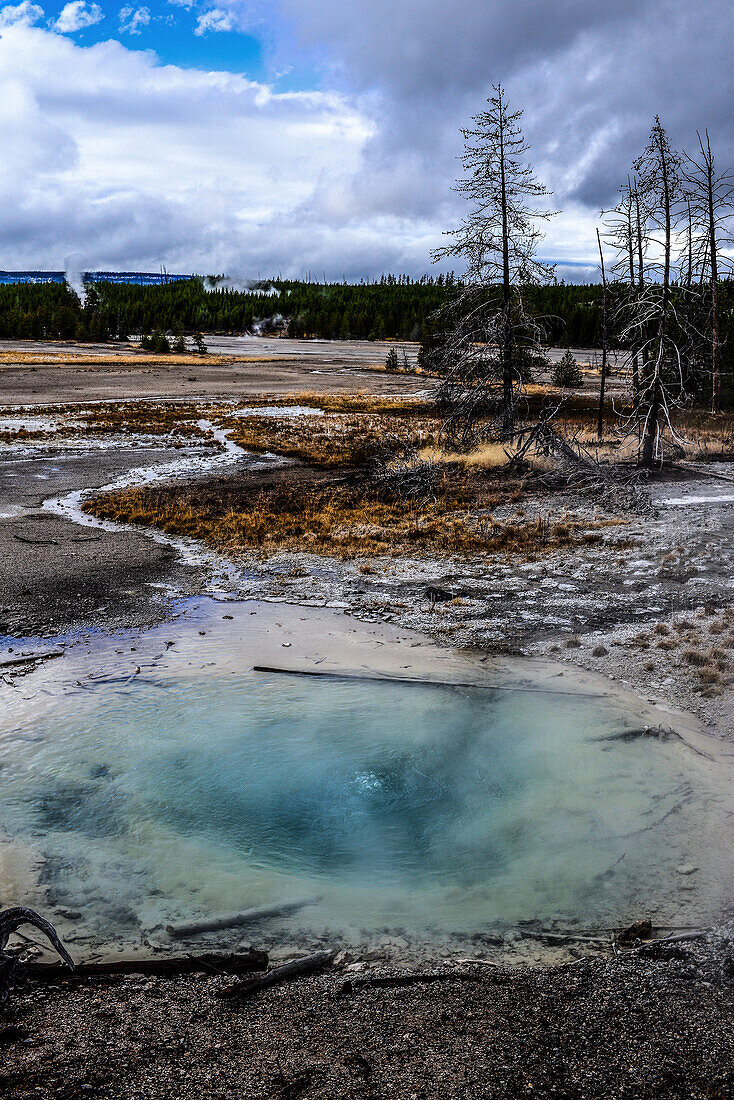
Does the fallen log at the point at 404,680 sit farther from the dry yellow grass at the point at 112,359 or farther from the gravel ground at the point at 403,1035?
the dry yellow grass at the point at 112,359

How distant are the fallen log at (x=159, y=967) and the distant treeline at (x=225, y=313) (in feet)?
288

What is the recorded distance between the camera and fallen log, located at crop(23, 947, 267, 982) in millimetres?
4590

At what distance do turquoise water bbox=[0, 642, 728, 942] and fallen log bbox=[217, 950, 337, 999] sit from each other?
37cm

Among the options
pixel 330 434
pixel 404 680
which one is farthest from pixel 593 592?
pixel 330 434

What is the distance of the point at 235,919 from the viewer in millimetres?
5289

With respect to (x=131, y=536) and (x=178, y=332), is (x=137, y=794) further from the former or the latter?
(x=178, y=332)

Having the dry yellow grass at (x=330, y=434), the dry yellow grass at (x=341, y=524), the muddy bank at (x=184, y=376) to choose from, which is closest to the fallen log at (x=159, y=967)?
the dry yellow grass at (x=341, y=524)

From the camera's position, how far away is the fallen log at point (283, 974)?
4.42 meters

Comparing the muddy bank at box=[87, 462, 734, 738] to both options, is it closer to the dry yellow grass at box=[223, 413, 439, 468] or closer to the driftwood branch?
the driftwood branch

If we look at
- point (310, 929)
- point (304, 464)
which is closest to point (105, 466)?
point (304, 464)

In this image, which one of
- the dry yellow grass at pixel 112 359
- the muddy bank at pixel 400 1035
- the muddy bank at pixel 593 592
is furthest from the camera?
the dry yellow grass at pixel 112 359

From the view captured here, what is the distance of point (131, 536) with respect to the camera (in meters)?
15.5

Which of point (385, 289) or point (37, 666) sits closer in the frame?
point (37, 666)

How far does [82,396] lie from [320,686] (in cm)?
4316
